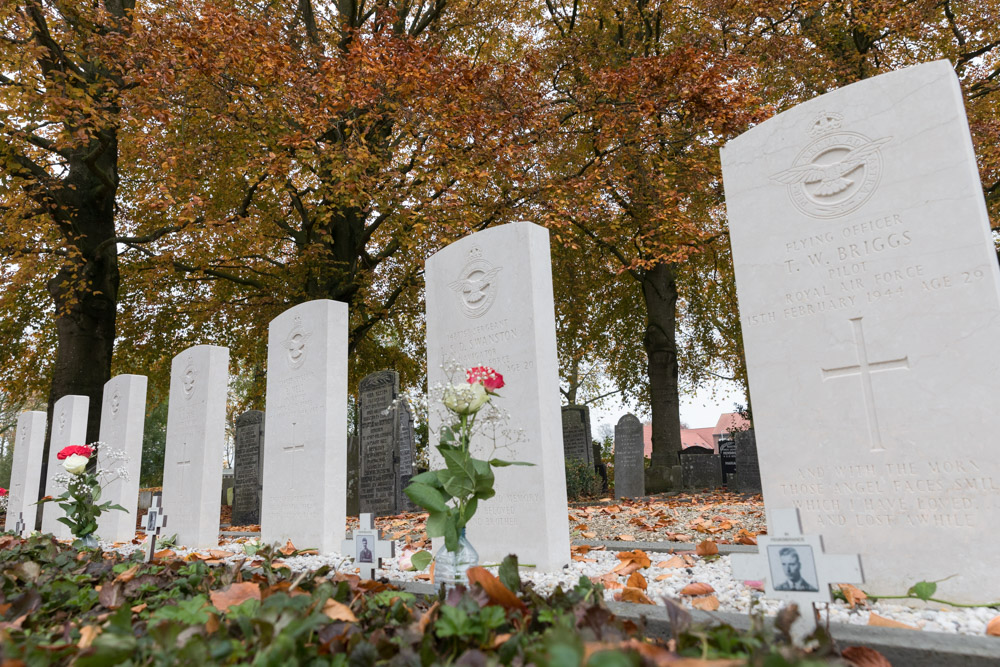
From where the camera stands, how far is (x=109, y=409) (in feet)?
31.0

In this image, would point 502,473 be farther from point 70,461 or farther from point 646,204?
point 646,204

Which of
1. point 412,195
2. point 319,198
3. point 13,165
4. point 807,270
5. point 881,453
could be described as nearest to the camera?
point 881,453

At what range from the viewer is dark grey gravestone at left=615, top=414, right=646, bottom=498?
452 inches

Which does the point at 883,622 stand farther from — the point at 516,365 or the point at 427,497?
the point at 516,365

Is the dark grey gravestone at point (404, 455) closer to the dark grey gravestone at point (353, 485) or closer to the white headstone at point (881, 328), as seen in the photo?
the dark grey gravestone at point (353, 485)

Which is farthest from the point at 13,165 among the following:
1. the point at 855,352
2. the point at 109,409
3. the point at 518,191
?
the point at 855,352

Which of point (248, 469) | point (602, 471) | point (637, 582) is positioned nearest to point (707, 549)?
point (637, 582)

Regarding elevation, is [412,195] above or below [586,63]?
below

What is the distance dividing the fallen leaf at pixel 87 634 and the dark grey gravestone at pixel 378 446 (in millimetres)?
8678

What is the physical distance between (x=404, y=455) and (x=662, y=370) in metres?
5.54

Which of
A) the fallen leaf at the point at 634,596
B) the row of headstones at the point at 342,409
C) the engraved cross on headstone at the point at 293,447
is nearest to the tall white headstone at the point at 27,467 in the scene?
the row of headstones at the point at 342,409

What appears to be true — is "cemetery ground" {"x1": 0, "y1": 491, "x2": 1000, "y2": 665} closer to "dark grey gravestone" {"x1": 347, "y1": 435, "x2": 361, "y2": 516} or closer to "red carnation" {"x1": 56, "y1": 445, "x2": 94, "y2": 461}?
"red carnation" {"x1": 56, "y1": 445, "x2": 94, "y2": 461}

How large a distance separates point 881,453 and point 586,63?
11.0 metres

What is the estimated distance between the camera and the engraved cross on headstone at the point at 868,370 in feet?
10.9
